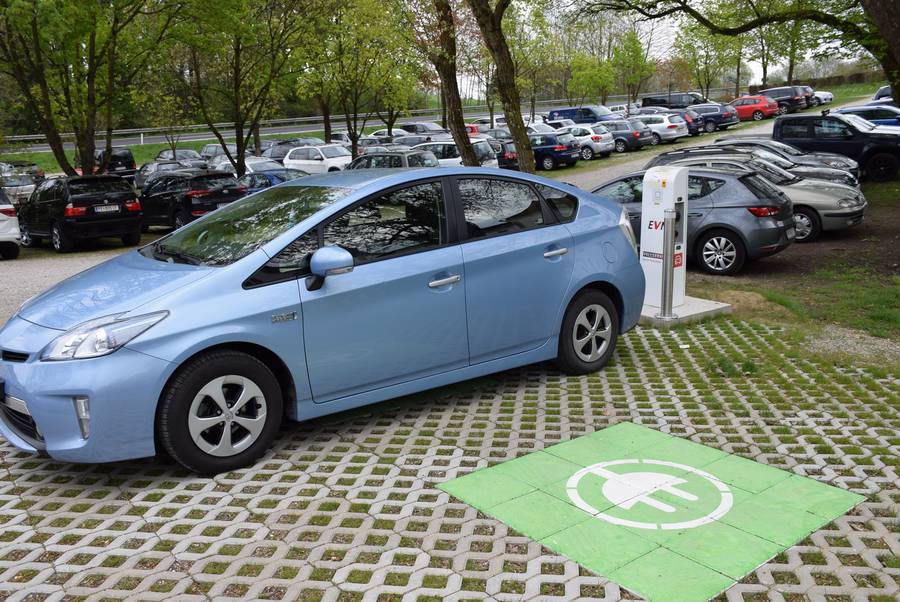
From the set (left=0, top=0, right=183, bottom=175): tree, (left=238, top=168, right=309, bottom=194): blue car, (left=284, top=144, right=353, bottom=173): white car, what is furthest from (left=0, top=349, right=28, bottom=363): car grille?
(left=284, top=144, right=353, bottom=173): white car

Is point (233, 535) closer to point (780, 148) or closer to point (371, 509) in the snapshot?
point (371, 509)

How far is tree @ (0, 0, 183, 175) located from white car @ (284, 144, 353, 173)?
8031 millimetres

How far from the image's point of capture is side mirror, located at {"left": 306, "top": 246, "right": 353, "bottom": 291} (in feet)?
16.0

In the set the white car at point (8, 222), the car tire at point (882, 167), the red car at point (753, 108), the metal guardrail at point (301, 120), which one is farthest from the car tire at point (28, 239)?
the red car at point (753, 108)

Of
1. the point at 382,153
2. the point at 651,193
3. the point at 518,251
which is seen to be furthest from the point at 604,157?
the point at 518,251

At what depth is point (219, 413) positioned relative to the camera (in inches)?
185

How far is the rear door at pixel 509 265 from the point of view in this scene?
5.73m

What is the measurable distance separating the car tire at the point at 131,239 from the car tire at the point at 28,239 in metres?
2.12

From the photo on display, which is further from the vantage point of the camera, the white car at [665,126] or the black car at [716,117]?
the black car at [716,117]

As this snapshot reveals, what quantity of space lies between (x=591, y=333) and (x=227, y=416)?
3038mm

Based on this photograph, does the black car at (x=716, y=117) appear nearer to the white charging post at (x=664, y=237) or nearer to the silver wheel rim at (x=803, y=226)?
the silver wheel rim at (x=803, y=226)

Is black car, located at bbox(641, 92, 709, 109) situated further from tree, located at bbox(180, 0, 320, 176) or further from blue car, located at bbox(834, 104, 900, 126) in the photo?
tree, located at bbox(180, 0, 320, 176)

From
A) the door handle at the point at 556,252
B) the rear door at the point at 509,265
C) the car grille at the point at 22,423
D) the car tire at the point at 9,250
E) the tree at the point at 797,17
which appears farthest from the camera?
the car tire at the point at 9,250

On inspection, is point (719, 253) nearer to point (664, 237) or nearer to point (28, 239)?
Result: point (664, 237)
